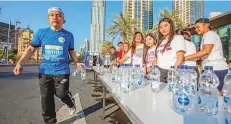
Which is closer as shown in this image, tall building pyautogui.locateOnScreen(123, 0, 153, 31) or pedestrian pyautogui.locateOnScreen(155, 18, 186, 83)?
pedestrian pyautogui.locateOnScreen(155, 18, 186, 83)

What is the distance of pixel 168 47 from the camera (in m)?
2.88

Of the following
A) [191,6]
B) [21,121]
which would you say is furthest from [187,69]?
[191,6]

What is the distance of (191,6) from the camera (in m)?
53.5

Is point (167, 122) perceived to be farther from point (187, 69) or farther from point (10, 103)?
point (10, 103)

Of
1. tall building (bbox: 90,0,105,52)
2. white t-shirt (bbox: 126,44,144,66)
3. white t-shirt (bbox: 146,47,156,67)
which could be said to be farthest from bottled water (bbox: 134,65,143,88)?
tall building (bbox: 90,0,105,52)

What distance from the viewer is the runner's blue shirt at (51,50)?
10.7 ft

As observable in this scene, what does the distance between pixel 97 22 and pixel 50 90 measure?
146 meters

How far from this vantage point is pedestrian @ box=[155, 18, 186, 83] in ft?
9.04

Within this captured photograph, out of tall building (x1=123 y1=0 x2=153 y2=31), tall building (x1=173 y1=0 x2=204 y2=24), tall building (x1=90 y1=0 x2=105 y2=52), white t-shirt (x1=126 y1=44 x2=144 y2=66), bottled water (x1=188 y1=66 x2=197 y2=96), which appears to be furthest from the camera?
tall building (x1=90 y1=0 x2=105 y2=52)

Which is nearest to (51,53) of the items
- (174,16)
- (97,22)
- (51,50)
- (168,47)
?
(51,50)

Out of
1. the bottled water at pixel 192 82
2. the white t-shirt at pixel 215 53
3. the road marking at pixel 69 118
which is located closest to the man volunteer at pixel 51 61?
the road marking at pixel 69 118

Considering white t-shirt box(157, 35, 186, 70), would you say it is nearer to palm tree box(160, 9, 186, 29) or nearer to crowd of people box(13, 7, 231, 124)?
crowd of people box(13, 7, 231, 124)

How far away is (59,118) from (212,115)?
10.4 feet

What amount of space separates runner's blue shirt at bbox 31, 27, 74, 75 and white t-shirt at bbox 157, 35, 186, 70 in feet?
4.65
